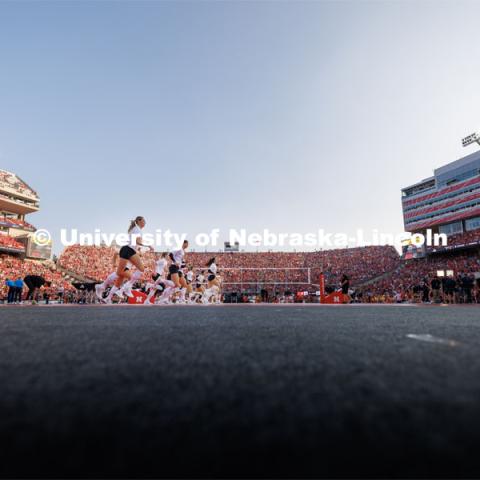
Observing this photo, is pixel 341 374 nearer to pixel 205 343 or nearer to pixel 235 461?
pixel 235 461

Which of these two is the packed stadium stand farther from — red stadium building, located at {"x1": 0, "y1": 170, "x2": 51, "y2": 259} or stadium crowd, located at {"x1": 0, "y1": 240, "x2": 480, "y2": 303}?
red stadium building, located at {"x1": 0, "y1": 170, "x2": 51, "y2": 259}

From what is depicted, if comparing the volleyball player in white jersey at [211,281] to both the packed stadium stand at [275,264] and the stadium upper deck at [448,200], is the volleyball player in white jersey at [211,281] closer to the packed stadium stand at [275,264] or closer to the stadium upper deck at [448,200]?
the packed stadium stand at [275,264]

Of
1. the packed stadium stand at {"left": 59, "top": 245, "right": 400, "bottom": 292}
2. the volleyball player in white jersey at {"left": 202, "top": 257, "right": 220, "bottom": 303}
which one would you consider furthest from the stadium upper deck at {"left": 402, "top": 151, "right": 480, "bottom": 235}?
the volleyball player in white jersey at {"left": 202, "top": 257, "right": 220, "bottom": 303}

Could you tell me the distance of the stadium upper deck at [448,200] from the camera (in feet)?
131

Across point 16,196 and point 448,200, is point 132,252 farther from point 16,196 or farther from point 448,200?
point 448,200

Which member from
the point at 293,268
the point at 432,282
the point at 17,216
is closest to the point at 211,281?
the point at 432,282

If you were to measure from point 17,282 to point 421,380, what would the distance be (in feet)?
54.7

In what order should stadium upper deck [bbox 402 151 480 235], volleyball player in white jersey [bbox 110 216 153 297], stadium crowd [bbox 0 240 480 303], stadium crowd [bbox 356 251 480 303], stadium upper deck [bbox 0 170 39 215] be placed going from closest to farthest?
1. volleyball player in white jersey [bbox 110 216 153 297]
2. stadium crowd [bbox 356 251 480 303]
3. stadium crowd [bbox 0 240 480 303]
4. stadium upper deck [bbox 0 170 39 215]
5. stadium upper deck [bbox 402 151 480 235]

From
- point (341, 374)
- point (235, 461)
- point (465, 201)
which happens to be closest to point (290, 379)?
point (341, 374)

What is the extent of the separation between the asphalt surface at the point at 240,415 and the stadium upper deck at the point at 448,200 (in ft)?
151

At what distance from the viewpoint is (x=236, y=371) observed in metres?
1.26

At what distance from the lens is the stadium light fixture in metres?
42.6

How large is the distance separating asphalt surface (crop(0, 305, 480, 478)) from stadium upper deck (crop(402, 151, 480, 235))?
46034mm

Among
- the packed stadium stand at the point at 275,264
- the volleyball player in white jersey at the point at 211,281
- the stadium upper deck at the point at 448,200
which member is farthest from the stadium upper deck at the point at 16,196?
the stadium upper deck at the point at 448,200
